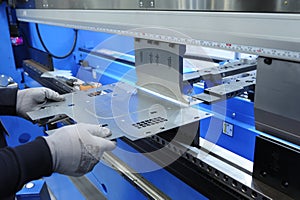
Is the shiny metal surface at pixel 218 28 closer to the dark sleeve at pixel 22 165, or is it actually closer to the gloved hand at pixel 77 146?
the gloved hand at pixel 77 146

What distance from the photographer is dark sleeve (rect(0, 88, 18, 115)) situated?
4.68 ft

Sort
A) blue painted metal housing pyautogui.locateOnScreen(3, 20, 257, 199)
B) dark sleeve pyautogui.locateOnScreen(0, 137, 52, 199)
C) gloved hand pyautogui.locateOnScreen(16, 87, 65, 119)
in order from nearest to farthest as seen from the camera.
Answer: dark sleeve pyautogui.locateOnScreen(0, 137, 52, 199), blue painted metal housing pyautogui.locateOnScreen(3, 20, 257, 199), gloved hand pyautogui.locateOnScreen(16, 87, 65, 119)

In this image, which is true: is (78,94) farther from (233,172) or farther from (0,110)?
(233,172)

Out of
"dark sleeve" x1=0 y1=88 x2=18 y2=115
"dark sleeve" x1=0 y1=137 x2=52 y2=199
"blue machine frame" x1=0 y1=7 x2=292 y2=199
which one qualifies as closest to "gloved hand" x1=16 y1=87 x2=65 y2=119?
"dark sleeve" x1=0 y1=88 x2=18 y2=115

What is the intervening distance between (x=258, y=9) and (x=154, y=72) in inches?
25.2

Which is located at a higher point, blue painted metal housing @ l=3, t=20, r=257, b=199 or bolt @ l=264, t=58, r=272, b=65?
bolt @ l=264, t=58, r=272, b=65

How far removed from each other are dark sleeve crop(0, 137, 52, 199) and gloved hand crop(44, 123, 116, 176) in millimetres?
41

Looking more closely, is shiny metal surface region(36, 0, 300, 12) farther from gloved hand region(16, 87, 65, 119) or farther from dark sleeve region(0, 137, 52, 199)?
dark sleeve region(0, 137, 52, 199)

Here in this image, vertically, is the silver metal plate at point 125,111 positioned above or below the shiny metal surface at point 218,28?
below

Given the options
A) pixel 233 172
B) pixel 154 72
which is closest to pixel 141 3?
pixel 154 72

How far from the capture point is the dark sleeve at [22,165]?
0.79 metres

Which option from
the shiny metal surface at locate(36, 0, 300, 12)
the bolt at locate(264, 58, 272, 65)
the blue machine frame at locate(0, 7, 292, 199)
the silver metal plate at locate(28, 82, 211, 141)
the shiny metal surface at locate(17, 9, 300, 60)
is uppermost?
the shiny metal surface at locate(36, 0, 300, 12)

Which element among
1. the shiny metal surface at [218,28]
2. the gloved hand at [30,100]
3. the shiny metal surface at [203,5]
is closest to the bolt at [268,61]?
the shiny metal surface at [218,28]

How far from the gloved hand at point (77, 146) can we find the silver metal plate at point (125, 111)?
6 cm
